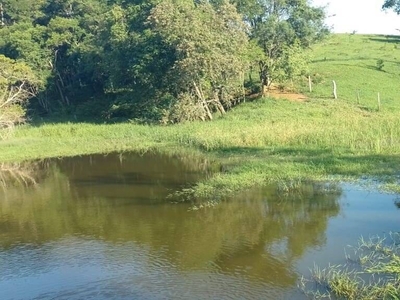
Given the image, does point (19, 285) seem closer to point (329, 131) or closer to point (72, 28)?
point (329, 131)

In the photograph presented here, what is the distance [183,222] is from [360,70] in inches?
1070

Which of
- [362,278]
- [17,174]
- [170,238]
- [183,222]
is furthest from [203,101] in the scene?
[362,278]

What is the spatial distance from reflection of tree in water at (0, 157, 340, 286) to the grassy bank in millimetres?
1854

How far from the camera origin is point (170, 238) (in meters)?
13.1

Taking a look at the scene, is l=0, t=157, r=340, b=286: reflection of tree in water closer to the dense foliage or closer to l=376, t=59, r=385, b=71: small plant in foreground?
the dense foliage

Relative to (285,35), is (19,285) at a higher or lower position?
lower

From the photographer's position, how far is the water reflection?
10.8 meters

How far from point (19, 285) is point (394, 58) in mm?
37221

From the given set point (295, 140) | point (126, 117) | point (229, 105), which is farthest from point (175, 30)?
point (295, 140)

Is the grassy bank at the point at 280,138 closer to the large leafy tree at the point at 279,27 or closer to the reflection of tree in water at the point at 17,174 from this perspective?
the reflection of tree in water at the point at 17,174

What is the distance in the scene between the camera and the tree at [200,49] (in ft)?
102

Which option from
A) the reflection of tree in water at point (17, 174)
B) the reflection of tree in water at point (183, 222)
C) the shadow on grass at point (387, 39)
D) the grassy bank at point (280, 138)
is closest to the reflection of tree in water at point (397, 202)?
A: the grassy bank at point (280, 138)

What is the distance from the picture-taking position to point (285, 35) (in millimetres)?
34562

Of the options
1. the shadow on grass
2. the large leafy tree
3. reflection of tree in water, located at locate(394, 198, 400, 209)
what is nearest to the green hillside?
the shadow on grass
